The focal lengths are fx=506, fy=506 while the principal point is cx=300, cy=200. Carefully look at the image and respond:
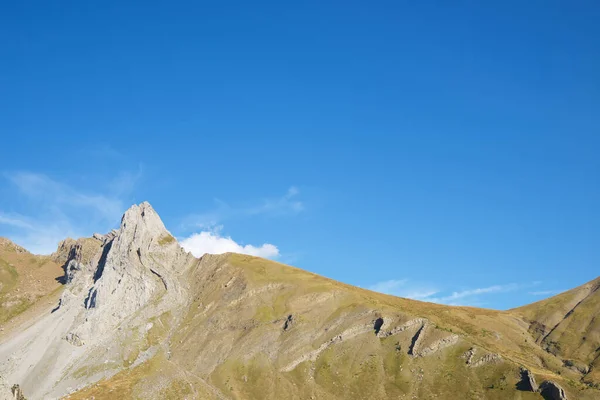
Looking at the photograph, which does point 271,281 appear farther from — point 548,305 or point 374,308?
point 548,305

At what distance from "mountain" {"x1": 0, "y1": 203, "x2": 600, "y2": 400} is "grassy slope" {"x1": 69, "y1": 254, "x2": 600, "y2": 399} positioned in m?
0.33

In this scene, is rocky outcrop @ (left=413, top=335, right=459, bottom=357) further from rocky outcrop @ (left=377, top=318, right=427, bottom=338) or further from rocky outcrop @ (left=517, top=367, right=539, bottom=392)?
rocky outcrop @ (left=517, top=367, right=539, bottom=392)

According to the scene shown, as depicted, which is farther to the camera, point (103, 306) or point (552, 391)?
point (103, 306)

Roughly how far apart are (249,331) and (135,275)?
50793 millimetres

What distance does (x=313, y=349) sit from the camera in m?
125

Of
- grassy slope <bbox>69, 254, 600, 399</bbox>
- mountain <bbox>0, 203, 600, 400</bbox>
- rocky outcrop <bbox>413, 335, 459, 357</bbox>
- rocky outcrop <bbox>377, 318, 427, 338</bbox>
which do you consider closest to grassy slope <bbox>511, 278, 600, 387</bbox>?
mountain <bbox>0, 203, 600, 400</bbox>

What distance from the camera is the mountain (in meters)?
111

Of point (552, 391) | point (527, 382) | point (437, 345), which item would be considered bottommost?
point (552, 391)

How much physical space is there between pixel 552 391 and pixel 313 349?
5359 centimetres

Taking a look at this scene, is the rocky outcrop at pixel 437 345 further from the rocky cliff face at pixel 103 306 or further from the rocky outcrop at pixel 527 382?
the rocky cliff face at pixel 103 306

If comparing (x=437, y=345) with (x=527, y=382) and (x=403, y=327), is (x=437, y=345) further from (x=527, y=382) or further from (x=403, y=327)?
(x=527, y=382)

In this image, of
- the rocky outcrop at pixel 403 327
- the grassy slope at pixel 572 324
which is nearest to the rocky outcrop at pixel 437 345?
the rocky outcrop at pixel 403 327

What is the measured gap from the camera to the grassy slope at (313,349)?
10769cm

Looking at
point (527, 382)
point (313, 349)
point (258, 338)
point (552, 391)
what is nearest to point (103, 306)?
point (258, 338)
